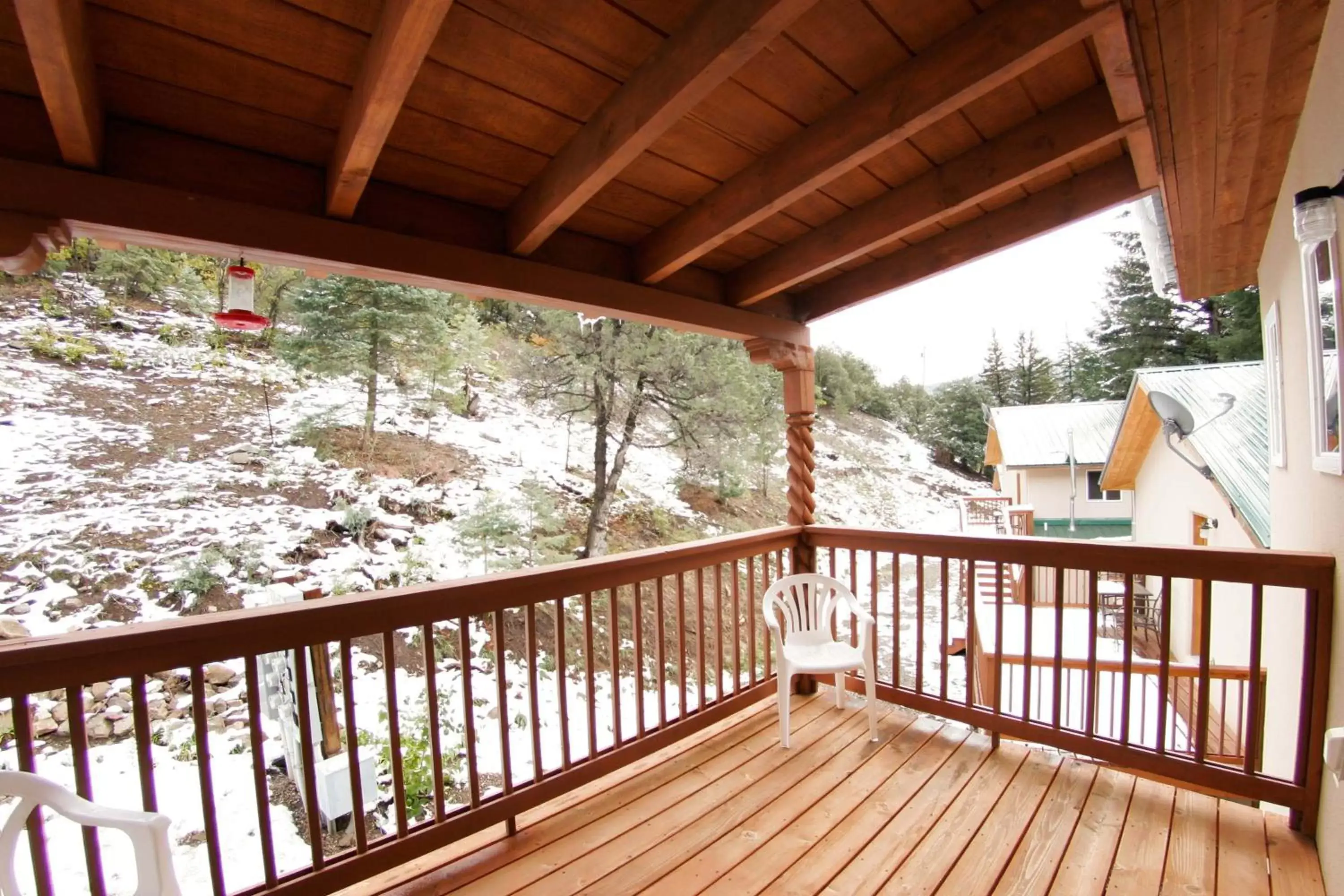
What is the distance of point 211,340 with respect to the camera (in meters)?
8.06

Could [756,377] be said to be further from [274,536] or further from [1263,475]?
[274,536]

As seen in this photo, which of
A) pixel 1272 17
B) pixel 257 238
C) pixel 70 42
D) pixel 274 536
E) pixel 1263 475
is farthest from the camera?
pixel 274 536

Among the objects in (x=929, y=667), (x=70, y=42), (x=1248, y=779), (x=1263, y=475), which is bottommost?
(x=929, y=667)

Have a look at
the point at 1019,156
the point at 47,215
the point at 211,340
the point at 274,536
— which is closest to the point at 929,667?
the point at 1019,156

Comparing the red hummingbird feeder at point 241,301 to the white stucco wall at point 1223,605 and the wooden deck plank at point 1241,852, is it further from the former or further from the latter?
the white stucco wall at point 1223,605

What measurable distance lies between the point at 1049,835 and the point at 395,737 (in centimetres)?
219

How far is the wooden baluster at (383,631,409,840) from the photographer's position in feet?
5.66

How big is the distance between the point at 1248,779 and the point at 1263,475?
3.13 metres

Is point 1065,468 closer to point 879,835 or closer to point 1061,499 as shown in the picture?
point 1061,499

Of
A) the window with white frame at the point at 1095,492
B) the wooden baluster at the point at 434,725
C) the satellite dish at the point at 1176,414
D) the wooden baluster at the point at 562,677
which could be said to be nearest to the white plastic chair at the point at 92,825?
the wooden baluster at the point at 434,725

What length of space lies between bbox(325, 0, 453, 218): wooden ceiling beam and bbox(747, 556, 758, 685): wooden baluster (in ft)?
7.55

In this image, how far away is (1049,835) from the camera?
1.93 m

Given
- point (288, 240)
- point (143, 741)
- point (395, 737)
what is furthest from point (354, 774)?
point (288, 240)

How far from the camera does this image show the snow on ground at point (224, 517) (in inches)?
149
